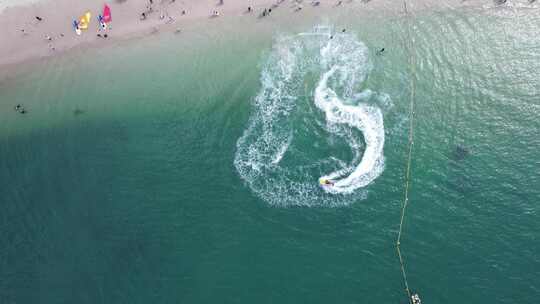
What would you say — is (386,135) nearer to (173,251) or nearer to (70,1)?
(173,251)

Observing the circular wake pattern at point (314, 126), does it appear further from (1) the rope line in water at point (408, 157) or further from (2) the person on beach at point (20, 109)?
(2) the person on beach at point (20, 109)

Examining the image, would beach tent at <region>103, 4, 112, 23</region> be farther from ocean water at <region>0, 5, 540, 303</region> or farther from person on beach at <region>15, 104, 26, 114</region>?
person on beach at <region>15, 104, 26, 114</region>

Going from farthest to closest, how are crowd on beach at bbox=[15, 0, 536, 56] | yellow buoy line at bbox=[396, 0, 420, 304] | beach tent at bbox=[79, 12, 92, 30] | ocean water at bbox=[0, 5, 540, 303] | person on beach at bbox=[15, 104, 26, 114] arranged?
beach tent at bbox=[79, 12, 92, 30] < crowd on beach at bbox=[15, 0, 536, 56] < person on beach at bbox=[15, 104, 26, 114] < ocean water at bbox=[0, 5, 540, 303] < yellow buoy line at bbox=[396, 0, 420, 304]

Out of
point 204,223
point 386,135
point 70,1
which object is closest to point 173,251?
point 204,223

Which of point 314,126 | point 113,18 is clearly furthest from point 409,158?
point 113,18

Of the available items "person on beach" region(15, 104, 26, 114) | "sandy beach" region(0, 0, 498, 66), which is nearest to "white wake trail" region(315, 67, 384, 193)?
"sandy beach" region(0, 0, 498, 66)

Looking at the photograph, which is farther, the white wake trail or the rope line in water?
the white wake trail
